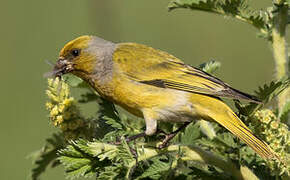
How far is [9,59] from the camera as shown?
35.0 ft

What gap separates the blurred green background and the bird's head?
329 cm

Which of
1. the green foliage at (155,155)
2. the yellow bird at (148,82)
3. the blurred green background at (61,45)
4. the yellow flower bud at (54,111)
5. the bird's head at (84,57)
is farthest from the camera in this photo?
the blurred green background at (61,45)

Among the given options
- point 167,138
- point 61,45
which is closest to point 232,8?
point 167,138

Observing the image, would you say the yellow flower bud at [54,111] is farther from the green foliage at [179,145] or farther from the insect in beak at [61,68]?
the insect in beak at [61,68]

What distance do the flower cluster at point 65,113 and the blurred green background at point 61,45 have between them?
4162 millimetres

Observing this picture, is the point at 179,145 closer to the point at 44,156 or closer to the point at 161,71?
the point at 44,156

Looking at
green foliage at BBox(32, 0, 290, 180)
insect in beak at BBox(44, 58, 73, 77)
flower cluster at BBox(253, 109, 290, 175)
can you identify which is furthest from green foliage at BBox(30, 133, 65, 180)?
flower cluster at BBox(253, 109, 290, 175)

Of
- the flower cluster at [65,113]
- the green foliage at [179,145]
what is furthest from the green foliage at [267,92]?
the flower cluster at [65,113]

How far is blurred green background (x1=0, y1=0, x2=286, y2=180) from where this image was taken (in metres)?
8.12

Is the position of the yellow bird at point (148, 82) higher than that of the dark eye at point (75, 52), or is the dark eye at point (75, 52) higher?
the dark eye at point (75, 52)

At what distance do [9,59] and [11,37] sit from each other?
0.64m

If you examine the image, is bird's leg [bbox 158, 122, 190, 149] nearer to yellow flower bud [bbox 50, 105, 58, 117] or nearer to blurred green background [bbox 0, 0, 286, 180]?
yellow flower bud [bbox 50, 105, 58, 117]

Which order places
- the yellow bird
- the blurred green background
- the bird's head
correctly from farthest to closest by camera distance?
the blurred green background < the bird's head < the yellow bird

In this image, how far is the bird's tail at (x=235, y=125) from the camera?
8.60ft
